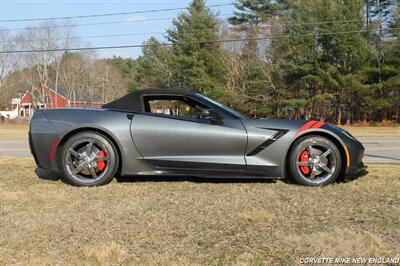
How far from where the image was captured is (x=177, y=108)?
5906 millimetres

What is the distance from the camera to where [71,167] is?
564 centimetres

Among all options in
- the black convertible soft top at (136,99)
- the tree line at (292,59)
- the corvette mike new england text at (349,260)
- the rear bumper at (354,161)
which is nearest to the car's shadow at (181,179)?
the rear bumper at (354,161)

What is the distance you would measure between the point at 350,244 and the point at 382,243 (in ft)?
0.84

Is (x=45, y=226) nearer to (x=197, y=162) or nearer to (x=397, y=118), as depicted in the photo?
(x=197, y=162)

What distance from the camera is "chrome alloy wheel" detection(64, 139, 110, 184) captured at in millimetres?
5613

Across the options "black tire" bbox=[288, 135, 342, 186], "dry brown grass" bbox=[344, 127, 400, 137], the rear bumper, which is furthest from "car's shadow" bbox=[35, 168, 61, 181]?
"dry brown grass" bbox=[344, 127, 400, 137]

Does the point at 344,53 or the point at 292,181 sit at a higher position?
the point at 344,53

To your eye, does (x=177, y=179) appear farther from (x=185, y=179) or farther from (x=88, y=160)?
(x=88, y=160)

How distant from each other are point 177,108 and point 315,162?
189cm

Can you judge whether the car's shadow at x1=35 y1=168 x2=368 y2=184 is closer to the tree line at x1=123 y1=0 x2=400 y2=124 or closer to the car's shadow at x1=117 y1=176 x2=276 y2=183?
the car's shadow at x1=117 y1=176 x2=276 y2=183

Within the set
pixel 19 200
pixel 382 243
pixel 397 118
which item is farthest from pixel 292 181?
pixel 397 118

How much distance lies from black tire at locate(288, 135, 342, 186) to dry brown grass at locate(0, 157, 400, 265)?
17 centimetres

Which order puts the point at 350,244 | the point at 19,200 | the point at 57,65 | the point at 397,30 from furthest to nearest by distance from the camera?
the point at 57,65
the point at 397,30
the point at 19,200
the point at 350,244

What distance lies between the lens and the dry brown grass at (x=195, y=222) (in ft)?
10.4
